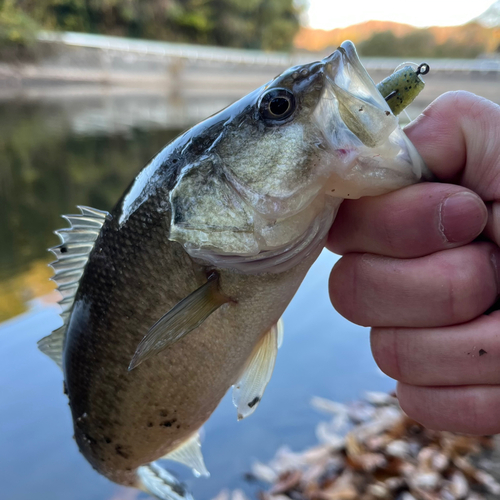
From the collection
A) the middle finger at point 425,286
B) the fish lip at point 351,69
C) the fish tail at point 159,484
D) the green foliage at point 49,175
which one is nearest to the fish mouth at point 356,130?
the fish lip at point 351,69

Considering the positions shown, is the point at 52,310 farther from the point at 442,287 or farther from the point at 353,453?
the point at 442,287

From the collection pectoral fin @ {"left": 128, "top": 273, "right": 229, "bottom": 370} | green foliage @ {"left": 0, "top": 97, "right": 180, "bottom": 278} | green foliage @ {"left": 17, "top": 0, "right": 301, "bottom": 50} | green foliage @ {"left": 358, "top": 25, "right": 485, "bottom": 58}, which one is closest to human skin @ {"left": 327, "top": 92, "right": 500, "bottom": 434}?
pectoral fin @ {"left": 128, "top": 273, "right": 229, "bottom": 370}

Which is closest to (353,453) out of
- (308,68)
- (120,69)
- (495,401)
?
(495,401)

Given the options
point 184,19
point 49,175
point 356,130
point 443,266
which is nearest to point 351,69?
point 356,130

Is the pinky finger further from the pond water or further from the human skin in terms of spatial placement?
the pond water

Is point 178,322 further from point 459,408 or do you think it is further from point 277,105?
point 459,408

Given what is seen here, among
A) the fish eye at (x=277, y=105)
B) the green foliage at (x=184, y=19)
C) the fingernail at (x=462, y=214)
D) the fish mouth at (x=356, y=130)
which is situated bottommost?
the fingernail at (x=462, y=214)

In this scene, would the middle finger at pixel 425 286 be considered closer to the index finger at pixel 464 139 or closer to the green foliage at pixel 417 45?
the index finger at pixel 464 139
